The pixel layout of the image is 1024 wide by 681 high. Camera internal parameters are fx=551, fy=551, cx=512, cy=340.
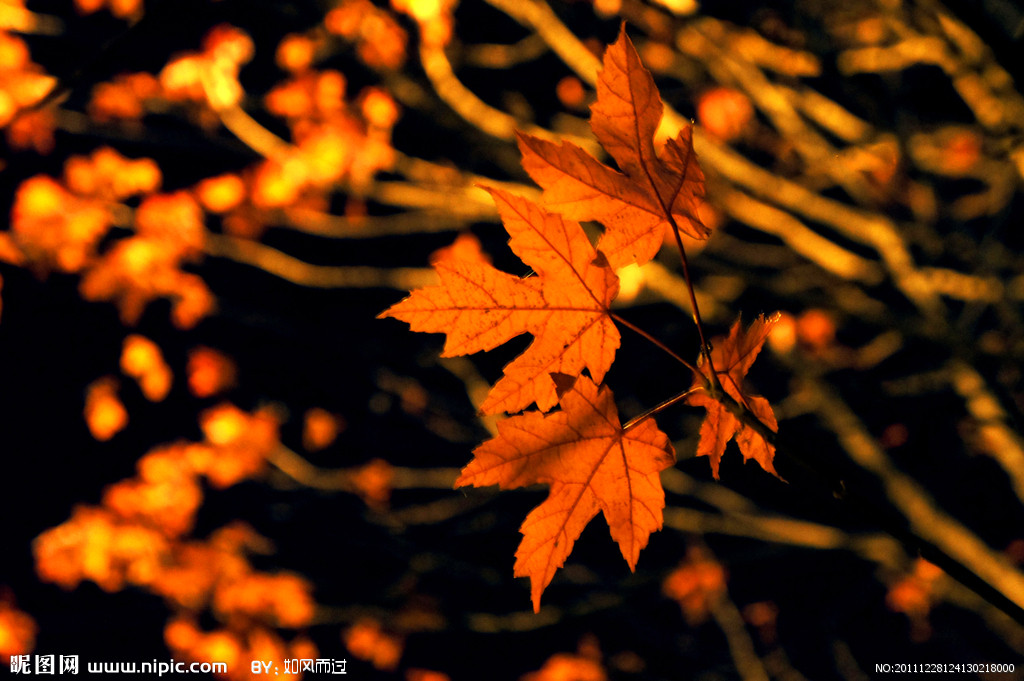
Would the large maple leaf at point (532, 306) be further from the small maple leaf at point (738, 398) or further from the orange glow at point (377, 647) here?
the orange glow at point (377, 647)

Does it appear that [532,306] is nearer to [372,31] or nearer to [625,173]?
[625,173]

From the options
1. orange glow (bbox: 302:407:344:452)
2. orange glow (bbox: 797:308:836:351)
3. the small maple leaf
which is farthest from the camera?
orange glow (bbox: 302:407:344:452)

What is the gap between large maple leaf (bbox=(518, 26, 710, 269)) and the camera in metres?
0.73

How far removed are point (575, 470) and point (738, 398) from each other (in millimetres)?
290

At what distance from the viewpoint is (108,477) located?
5.59 m

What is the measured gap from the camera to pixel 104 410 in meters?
5.72

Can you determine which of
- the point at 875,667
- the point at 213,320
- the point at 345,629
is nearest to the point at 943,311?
the point at 875,667

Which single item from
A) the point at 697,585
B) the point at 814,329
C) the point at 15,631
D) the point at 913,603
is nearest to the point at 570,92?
the point at 814,329

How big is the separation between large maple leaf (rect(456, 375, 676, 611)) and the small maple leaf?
0.29 feet

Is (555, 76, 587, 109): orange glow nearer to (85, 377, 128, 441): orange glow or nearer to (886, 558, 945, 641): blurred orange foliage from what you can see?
(886, 558, 945, 641): blurred orange foliage

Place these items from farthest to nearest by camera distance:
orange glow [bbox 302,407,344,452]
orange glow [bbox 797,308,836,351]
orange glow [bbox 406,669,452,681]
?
orange glow [bbox 302,407,344,452], orange glow [bbox 406,669,452,681], orange glow [bbox 797,308,836,351]

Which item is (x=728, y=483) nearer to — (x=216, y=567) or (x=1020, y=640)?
(x=1020, y=640)

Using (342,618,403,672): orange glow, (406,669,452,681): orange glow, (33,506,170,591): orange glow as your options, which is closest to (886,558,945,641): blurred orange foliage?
(406,669,452,681): orange glow

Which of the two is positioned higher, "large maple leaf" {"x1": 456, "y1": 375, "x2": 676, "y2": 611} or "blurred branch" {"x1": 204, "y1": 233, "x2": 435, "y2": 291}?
"blurred branch" {"x1": 204, "y1": 233, "x2": 435, "y2": 291}
